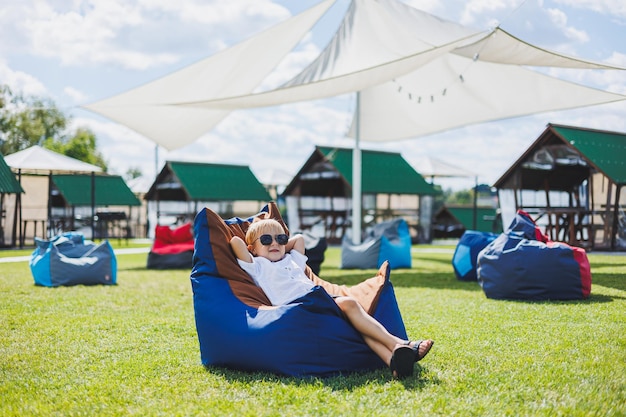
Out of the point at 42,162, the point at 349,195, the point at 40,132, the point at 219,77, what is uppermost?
the point at 40,132

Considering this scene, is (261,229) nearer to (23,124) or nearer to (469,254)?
(469,254)

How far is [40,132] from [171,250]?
3123cm

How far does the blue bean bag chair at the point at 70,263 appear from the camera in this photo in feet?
29.3

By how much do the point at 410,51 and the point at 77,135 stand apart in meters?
40.0

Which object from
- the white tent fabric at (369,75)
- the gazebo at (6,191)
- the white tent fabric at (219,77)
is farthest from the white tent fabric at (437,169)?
the white tent fabric at (219,77)

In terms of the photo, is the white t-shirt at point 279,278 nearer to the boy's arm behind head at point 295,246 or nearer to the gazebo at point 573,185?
the boy's arm behind head at point 295,246

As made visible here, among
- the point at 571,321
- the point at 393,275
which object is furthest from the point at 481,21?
the point at 571,321

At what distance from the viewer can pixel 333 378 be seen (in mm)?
3738

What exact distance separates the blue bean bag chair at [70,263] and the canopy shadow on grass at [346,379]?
18.7ft

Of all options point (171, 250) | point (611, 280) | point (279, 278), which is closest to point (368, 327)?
point (279, 278)

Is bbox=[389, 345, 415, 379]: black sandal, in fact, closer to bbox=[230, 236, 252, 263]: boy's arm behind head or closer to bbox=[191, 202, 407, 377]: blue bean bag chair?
bbox=[191, 202, 407, 377]: blue bean bag chair

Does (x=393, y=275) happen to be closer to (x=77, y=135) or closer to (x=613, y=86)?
(x=613, y=86)

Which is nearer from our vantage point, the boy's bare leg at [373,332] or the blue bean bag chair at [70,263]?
the boy's bare leg at [373,332]

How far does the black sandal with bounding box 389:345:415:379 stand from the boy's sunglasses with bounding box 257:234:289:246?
1.21 meters
